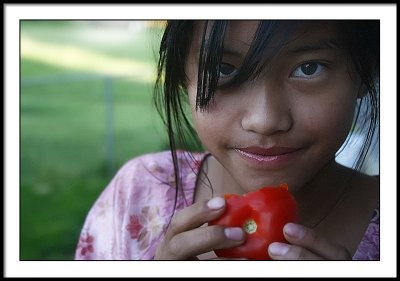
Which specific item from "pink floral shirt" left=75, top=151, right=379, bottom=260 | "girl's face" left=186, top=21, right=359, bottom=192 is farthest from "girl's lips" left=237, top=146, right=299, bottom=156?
"pink floral shirt" left=75, top=151, right=379, bottom=260

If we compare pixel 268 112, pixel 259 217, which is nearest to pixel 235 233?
pixel 259 217

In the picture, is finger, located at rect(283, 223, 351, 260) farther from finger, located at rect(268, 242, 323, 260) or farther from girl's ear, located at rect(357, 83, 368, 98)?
girl's ear, located at rect(357, 83, 368, 98)

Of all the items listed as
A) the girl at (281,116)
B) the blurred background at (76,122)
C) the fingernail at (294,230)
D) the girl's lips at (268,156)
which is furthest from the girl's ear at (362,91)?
the blurred background at (76,122)

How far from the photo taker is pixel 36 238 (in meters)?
1.67

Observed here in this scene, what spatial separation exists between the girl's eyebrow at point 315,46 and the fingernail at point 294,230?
8.9 inches

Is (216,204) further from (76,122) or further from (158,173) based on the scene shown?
(76,122)

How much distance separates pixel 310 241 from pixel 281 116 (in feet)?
0.54

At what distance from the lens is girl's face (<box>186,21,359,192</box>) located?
0.92 meters

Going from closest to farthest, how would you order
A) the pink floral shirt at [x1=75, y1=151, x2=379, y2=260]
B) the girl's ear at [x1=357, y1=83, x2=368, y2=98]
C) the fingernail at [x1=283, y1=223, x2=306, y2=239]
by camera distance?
the fingernail at [x1=283, y1=223, x2=306, y2=239] < the girl's ear at [x1=357, y1=83, x2=368, y2=98] < the pink floral shirt at [x1=75, y1=151, x2=379, y2=260]

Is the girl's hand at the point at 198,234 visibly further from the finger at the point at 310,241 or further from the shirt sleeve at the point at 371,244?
the shirt sleeve at the point at 371,244

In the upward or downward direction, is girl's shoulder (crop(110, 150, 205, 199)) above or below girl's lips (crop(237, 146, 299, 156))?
below

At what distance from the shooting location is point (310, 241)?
2.92 ft

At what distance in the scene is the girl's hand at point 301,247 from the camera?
0.88 m

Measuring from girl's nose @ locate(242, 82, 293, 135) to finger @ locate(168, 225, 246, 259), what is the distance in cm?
14
